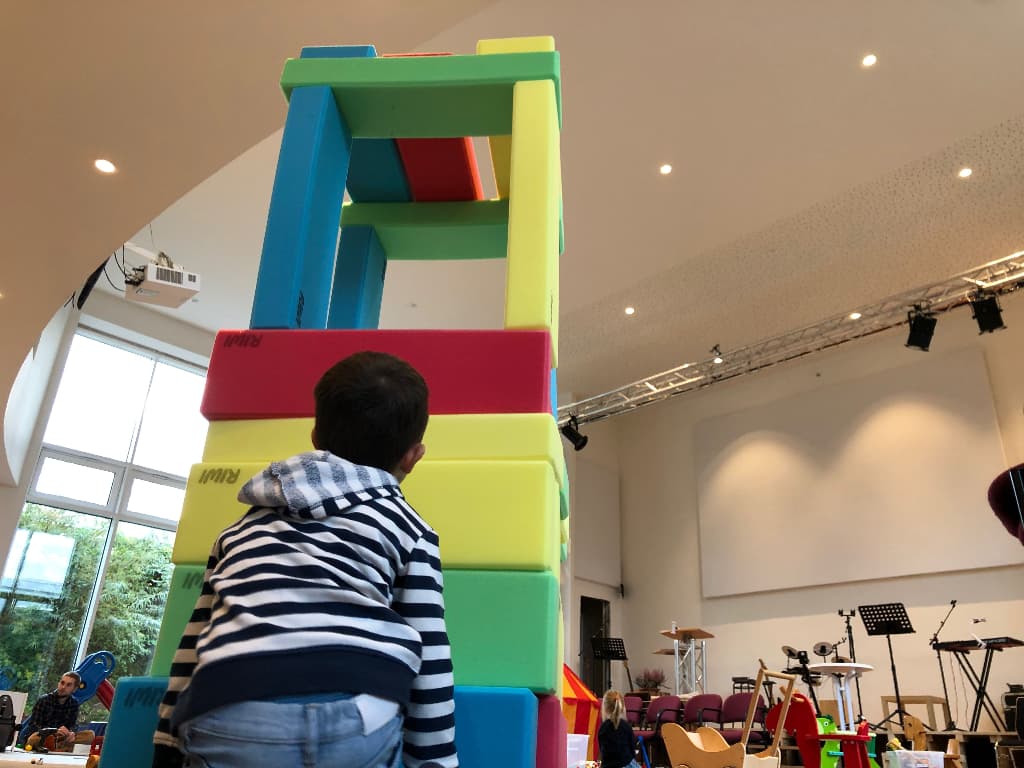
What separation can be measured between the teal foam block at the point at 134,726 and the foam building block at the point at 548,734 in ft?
1.79

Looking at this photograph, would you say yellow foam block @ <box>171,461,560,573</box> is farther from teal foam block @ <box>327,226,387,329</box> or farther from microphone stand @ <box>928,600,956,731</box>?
microphone stand @ <box>928,600,956,731</box>

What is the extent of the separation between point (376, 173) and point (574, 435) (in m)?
9.87

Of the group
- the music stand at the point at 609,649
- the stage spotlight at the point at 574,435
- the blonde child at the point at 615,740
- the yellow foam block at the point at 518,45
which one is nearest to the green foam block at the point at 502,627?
the yellow foam block at the point at 518,45

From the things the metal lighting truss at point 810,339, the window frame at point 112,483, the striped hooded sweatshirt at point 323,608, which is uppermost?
the metal lighting truss at point 810,339

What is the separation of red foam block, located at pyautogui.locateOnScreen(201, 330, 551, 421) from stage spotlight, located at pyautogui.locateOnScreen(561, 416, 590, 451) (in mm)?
10472

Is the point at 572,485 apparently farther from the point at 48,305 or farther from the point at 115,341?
the point at 48,305

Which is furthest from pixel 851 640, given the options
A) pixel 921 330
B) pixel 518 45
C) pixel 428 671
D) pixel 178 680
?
pixel 178 680

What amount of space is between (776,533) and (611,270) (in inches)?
186

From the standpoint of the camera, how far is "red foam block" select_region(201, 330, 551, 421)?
1.29 metres

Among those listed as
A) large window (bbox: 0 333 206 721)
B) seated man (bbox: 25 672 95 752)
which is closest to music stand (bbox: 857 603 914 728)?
seated man (bbox: 25 672 95 752)

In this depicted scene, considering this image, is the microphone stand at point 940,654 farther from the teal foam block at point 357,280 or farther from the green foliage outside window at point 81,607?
the green foliage outside window at point 81,607

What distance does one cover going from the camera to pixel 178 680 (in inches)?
38.3

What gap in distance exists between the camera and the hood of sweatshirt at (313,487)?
0.94 m

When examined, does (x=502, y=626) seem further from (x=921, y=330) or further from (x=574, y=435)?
(x=574, y=435)
